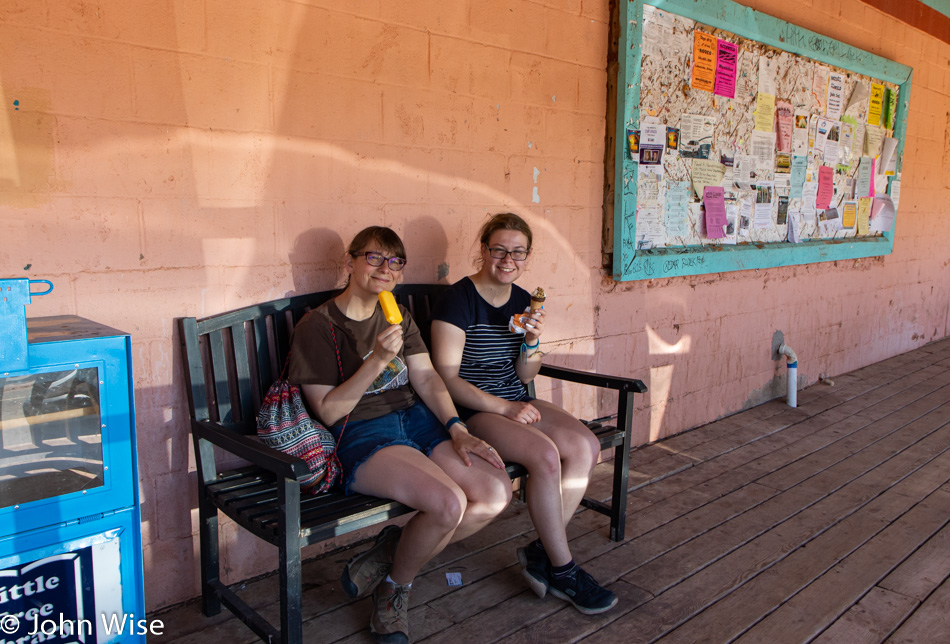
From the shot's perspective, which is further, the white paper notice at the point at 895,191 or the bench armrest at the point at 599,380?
the white paper notice at the point at 895,191

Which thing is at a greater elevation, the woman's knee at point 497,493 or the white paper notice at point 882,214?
the white paper notice at point 882,214

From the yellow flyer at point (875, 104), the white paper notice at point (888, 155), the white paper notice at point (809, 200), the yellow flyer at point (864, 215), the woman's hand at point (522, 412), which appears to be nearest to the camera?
the woman's hand at point (522, 412)

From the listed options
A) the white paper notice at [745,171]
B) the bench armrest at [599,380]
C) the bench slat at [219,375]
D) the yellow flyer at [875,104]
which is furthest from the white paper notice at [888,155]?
the bench slat at [219,375]

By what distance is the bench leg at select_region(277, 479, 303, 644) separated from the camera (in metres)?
1.93

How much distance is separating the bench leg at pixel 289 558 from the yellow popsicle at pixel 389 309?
614 millimetres

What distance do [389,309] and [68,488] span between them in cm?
102

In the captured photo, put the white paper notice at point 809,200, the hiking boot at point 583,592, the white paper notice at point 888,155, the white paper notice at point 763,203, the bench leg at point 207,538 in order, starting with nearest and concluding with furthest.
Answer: the bench leg at point 207,538 → the hiking boot at point 583,592 → the white paper notice at point 763,203 → the white paper notice at point 809,200 → the white paper notice at point 888,155

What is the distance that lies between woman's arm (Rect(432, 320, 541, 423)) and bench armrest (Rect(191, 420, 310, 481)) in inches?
31.7

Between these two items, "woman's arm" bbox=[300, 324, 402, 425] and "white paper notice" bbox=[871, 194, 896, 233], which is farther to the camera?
"white paper notice" bbox=[871, 194, 896, 233]

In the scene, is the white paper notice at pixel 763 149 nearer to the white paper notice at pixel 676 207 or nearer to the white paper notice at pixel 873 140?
the white paper notice at pixel 676 207

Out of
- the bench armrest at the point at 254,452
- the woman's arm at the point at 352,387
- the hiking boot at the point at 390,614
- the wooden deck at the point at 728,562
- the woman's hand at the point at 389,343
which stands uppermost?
the woman's hand at the point at 389,343

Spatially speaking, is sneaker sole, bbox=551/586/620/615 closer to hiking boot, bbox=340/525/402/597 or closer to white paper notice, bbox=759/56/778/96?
hiking boot, bbox=340/525/402/597

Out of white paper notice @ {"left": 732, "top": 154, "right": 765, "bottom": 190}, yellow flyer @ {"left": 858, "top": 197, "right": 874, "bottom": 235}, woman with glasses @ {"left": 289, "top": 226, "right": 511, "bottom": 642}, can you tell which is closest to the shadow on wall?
woman with glasses @ {"left": 289, "top": 226, "right": 511, "bottom": 642}

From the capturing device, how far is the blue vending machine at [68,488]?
68.1 inches
